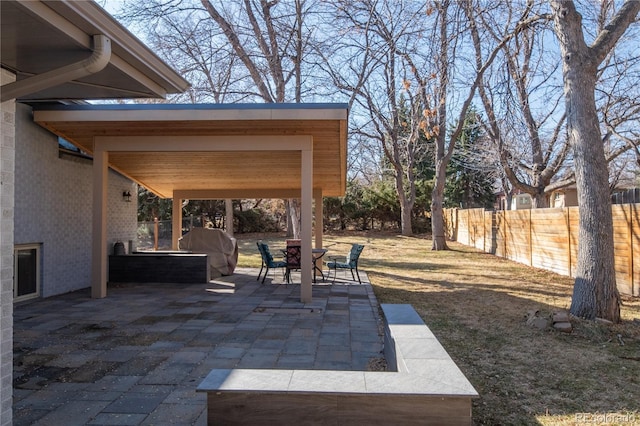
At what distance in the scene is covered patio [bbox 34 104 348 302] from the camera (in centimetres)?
650

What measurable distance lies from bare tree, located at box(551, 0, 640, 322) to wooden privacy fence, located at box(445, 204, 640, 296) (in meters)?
1.97

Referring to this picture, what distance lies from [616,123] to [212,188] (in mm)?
11407

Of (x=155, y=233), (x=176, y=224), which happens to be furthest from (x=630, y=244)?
(x=155, y=233)

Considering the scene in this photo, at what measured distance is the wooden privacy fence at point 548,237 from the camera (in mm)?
7668

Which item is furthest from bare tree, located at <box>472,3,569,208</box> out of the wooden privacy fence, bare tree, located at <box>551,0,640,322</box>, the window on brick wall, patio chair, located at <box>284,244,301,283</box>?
the window on brick wall

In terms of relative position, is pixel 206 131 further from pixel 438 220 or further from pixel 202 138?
pixel 438 220

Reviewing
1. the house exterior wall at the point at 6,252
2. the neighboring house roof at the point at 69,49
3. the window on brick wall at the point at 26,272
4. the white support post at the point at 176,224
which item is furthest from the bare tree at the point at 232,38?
the house exterior wall at the point at 6,252

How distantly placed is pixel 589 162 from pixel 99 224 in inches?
301

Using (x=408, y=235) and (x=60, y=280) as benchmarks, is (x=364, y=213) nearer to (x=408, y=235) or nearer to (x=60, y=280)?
(x=408, y=235)

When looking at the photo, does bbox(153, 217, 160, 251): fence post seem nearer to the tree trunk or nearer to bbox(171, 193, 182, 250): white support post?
bbox(171, 193, 182, 250): white support post

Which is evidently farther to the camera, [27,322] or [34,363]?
[27,322]

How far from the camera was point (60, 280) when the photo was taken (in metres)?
8.15

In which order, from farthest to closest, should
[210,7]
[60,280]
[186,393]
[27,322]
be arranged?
1. [210,7]
2. [60,280]
3. [27,322]
4. [186,393]

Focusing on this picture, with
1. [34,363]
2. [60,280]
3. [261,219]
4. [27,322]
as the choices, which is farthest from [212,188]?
[261,219]
